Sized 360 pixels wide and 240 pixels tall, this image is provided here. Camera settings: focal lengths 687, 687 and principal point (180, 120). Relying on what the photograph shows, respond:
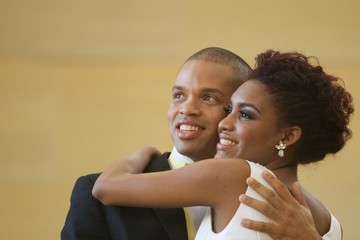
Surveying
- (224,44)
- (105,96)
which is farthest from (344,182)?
(105,96)

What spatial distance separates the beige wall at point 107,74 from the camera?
407 cm

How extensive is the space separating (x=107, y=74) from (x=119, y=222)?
2212 millimetres

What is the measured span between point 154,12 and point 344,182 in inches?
60.2

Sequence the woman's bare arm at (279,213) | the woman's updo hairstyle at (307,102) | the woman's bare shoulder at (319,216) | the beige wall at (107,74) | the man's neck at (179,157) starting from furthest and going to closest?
the beige wall at (107,74), the man's neck at (179,157), the woman's bare shoulder at (319,216), the woman's updo hairstyle at (307,102), the woman's bare arm at (279,213)

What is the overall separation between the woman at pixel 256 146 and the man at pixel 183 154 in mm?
91

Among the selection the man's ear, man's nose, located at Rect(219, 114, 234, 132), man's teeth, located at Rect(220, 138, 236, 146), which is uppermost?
man's nose, located at Rect(219, 114, 234, 132)

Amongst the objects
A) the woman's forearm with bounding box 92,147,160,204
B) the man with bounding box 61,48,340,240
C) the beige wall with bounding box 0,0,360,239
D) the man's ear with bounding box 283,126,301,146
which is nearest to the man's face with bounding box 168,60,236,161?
the man with bounding box 61,48,340,240

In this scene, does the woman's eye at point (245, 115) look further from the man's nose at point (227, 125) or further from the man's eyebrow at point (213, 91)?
the man's eyebrow at point (213, 91)

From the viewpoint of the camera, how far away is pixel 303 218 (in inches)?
73.8

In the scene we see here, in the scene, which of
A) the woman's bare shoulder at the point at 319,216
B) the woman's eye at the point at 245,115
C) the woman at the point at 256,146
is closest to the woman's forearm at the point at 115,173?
the woman at the point at 256,146

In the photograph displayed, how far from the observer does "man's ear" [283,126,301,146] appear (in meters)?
1.92

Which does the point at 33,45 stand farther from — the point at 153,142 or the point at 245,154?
the point at 245,154

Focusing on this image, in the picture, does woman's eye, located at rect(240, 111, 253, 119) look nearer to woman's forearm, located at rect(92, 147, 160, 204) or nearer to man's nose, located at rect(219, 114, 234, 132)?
man's nose, located at rect(219, 114, 234, 132)

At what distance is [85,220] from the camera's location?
6.64 feet
